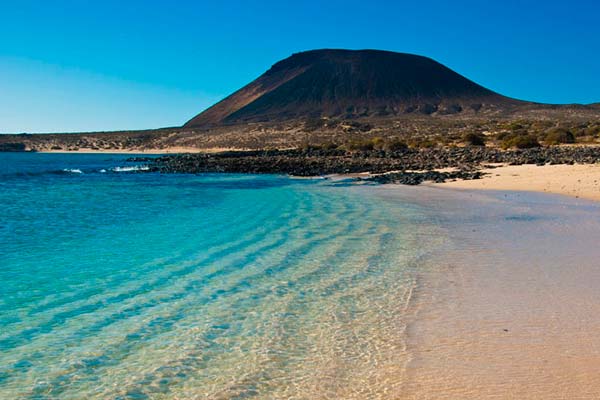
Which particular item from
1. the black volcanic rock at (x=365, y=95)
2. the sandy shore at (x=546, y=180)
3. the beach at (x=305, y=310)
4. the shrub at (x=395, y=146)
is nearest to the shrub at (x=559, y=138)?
the shrub at (x=395, y=146)

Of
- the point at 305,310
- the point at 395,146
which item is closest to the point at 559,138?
the point at 395,146

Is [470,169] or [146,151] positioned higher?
[146,151]

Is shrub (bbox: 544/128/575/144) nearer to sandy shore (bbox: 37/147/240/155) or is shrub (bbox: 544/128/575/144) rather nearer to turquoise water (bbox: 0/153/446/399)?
turquoise water (bbox: 0/153/446/399)

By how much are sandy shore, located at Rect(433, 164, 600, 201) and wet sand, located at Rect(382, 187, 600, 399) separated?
31.5 feet

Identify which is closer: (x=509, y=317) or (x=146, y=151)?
(x=509, y=317)

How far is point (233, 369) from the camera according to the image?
5059 mm

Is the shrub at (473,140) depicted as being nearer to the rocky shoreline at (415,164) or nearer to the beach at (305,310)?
the rocky shoreline at (415,164)

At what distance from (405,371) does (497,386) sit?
831mm

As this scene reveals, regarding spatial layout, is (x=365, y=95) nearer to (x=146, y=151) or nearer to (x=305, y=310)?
(x=146, y=151)

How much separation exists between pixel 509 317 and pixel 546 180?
20598mm

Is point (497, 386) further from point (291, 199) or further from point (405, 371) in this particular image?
point (291, 199)

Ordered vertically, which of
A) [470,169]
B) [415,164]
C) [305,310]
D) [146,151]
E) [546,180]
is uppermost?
[146,151]

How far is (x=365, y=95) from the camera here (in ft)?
560

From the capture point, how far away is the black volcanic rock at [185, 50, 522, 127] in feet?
504
